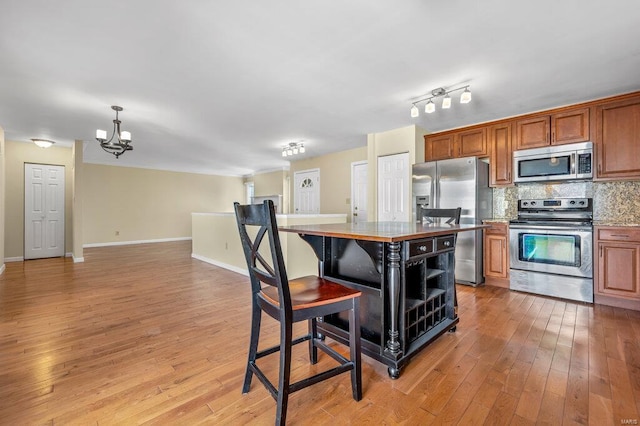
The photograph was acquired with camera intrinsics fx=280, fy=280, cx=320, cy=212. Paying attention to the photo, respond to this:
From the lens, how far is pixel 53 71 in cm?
264

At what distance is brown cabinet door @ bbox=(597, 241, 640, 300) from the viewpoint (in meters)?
2.88

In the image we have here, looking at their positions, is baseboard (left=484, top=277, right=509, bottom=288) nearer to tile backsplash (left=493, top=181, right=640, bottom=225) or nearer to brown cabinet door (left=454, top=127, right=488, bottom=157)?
tile backsplash (left=493, top=181, right=640, bottom=225)

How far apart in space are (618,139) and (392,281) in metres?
3.31

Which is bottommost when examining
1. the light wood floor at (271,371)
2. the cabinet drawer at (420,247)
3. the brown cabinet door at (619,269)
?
the light wood floor at (271,371)

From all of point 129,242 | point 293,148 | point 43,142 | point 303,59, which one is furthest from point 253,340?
point 129,242

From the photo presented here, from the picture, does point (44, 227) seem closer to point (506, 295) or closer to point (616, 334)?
point (506, 295)

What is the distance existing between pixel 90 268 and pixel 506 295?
6.41 metres

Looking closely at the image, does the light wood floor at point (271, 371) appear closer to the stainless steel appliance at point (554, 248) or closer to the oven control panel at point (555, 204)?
the stainless steel appliance at point (554, 248)

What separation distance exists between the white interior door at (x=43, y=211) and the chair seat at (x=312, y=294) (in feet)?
22.1

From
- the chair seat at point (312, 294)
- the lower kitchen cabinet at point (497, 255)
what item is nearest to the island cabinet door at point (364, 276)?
the chair seat at point (312, 294)

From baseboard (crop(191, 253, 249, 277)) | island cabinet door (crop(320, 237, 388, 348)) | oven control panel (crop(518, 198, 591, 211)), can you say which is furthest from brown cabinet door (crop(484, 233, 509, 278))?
baseboard (crop(191, 253, 249, 277))

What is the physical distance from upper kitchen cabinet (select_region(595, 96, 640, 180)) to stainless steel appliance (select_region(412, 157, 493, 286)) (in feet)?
3.75

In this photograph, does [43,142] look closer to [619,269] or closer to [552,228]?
[552,228]

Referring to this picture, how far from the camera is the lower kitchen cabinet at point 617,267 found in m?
2.88
